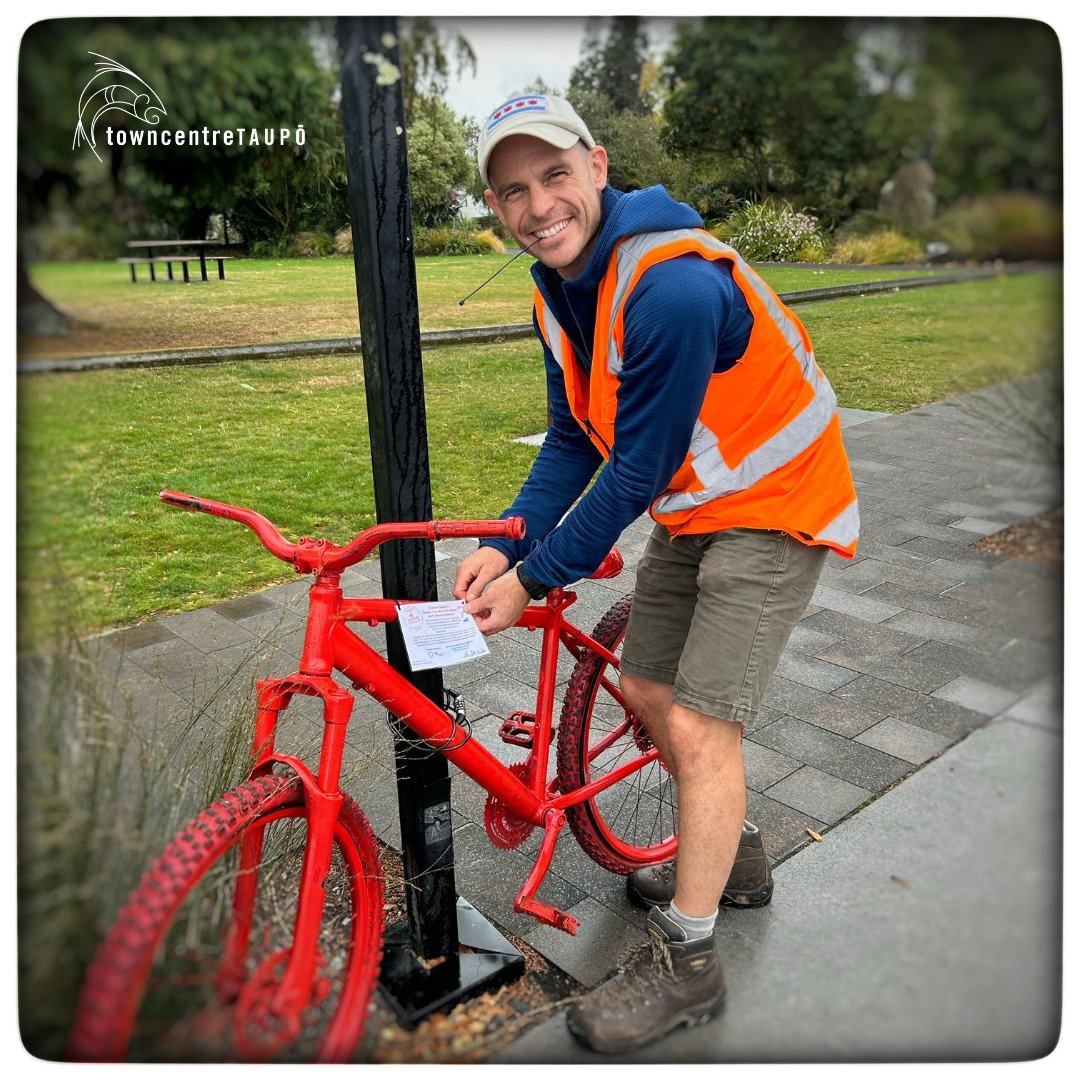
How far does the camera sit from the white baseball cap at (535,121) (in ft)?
5.16

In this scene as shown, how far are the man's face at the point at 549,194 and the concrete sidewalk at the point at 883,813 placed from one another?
29.9 inches

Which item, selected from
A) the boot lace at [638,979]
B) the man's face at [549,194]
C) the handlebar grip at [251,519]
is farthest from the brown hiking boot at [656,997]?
the man's face at [549,194]

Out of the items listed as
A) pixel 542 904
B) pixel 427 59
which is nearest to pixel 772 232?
pixel 427 59

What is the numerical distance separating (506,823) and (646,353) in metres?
1.09

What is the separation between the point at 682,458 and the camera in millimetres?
1698

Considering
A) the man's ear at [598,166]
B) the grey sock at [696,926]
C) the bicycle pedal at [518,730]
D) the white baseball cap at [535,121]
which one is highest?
the white baseball cap at [535,121]

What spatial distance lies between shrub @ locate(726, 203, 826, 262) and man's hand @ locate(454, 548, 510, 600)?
757 mm

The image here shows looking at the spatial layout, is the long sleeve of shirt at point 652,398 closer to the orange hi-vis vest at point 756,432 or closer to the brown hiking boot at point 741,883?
the orange hi-vis vest at point 756,432

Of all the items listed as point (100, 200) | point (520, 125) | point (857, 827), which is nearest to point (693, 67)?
point (520, 125)

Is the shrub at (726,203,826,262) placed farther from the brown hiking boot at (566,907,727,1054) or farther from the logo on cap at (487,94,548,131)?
the brown hiking boot at (566,907,727,1054)

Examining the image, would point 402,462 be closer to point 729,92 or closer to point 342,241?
point 342,241

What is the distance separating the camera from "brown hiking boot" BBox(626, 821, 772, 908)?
212 cm

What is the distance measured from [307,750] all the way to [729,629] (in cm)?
104

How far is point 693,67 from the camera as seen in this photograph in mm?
1549
